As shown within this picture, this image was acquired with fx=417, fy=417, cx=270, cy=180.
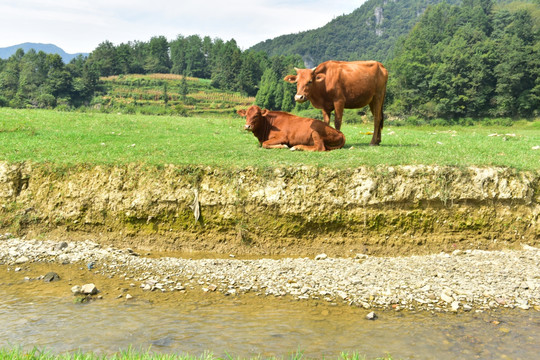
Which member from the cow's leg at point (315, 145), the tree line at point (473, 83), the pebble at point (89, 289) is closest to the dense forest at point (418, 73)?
the tree line at point (473, 83)

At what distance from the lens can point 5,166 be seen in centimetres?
1104

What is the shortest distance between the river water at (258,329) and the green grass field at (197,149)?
168 inches

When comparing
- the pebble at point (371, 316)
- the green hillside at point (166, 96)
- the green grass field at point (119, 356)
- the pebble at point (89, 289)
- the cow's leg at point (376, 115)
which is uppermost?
the green hillside at point (166, 96)

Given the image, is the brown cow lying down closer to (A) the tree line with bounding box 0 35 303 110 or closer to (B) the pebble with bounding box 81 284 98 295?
(B) the pebble with bounding box 81 284 98 295

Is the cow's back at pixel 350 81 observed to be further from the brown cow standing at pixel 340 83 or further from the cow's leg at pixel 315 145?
the cow's leg at pixel 315 145

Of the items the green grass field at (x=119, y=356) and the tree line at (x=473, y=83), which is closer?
the green grass field at (x=119, y=356)

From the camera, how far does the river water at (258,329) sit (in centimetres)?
588

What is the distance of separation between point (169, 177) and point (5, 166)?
4.52 metres

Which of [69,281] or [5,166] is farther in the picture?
[5,166]

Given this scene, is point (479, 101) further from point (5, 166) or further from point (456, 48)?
point (5, 166)

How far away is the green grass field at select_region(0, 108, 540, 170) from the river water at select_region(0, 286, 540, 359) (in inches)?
168

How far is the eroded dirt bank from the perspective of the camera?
10047 millimetres

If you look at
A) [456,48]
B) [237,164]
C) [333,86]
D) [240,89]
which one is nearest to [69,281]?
[237,164]

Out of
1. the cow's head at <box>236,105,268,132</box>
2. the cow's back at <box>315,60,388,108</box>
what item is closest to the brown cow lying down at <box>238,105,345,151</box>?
the cow's head at <box>236,105,268,132</box>
